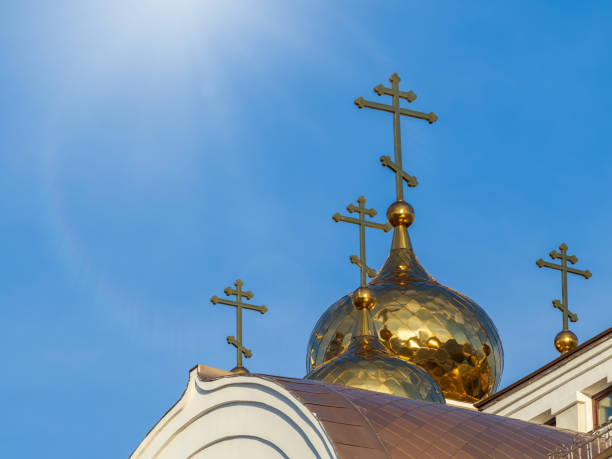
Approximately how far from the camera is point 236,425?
14.8 m

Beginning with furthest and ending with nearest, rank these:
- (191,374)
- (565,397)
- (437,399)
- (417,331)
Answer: (417,331) < (437,399) < (565,397) < (191,374)

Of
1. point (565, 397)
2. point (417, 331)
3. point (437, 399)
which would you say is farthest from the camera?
point (417, 331)

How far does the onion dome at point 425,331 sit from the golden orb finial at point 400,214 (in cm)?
1

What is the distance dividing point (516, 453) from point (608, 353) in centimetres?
249

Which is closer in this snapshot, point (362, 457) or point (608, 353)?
point (362, 457)

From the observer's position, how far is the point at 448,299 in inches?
829

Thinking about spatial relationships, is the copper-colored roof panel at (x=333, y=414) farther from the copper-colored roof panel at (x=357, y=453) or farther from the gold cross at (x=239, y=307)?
the gold cross at (x=239, y=307)

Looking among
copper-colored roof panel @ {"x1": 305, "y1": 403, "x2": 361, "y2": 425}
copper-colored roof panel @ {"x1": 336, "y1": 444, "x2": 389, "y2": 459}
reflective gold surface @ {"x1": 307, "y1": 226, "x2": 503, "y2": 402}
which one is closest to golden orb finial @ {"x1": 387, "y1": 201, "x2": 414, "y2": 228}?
reflective gold surface @ {"x1": 307, "y1": 226, "x2": 503, "y2": 402}

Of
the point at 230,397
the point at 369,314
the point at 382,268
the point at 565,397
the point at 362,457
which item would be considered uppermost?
the point at 382,268

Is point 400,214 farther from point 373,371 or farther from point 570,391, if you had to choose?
point 570,391

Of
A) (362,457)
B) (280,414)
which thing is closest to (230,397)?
(280,414)

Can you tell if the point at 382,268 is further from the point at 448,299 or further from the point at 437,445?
the point at 437,445

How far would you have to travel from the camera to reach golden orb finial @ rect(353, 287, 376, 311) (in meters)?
19.2

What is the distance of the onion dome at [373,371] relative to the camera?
1825cm
